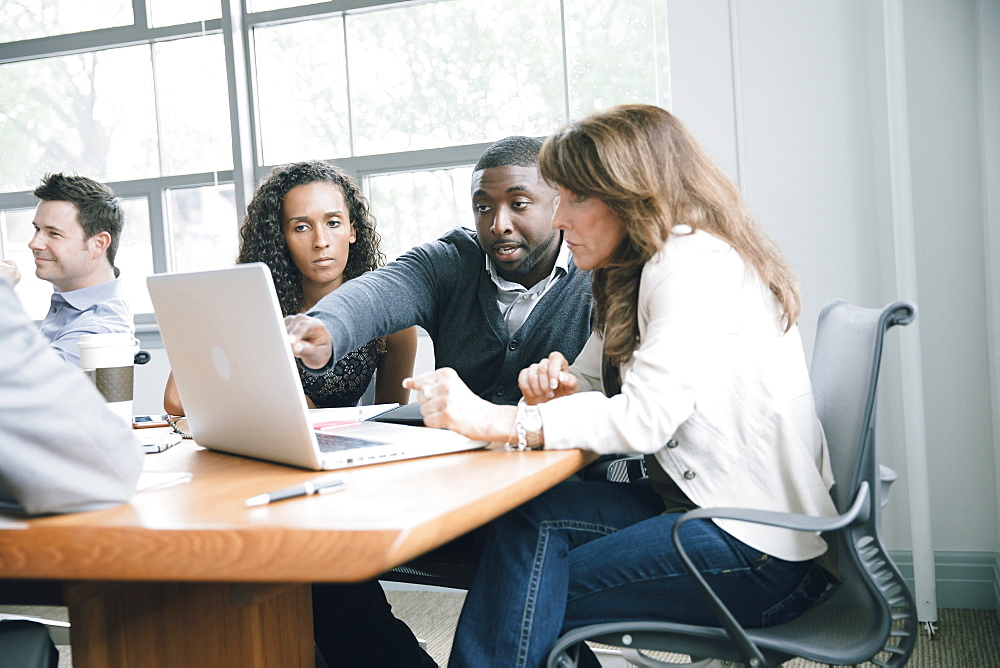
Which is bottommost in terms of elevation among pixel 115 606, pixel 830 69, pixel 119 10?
pixel 115 606

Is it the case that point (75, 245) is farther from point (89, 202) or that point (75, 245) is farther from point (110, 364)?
point (110, 364)

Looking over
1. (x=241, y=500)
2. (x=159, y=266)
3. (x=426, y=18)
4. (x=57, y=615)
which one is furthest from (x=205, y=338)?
(x=159, y=266)

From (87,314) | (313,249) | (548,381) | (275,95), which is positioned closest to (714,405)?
(548,381)

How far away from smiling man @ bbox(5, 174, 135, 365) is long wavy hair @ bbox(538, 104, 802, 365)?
6.00ft

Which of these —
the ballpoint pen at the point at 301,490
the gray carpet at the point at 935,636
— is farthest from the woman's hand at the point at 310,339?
the gray carpet at the point at 935,636

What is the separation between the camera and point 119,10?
3.86m

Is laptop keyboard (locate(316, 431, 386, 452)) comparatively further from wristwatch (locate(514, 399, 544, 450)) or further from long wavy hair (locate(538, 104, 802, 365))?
long wavy hair (locate(538, 104, 802, 365))

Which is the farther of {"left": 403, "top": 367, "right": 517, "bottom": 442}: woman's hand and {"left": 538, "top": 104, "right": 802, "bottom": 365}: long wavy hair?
{"left": 538, "top": 104, "right": 802, "bottom": 365}: long wavy hair

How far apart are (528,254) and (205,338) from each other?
0.91 meters

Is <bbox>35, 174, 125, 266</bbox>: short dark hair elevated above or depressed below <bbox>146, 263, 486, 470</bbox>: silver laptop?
above

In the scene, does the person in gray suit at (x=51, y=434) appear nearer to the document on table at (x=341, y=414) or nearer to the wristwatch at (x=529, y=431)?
the wristwatch at (x=529, y=431)

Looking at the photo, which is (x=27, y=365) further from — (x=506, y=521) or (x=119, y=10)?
(x=119, y=10)

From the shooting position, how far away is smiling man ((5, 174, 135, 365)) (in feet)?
8.80

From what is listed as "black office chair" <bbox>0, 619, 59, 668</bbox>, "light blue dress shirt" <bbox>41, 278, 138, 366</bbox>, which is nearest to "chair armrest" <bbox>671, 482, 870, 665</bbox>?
"black office chair" <bbox>0, 619, 59, 668</bbox>
